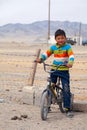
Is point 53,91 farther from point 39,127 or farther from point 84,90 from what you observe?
point 84,90

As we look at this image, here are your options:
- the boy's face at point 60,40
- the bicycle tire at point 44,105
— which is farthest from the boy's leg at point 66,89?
the boy's face at point 60,40

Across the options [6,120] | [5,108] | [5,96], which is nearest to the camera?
[6,120]

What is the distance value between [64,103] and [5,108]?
1.49 m

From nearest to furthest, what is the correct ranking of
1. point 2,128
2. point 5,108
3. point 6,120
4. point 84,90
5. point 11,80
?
1. point 2,128
2. point 6,120
3. point 5,108
4. point 84,90
5. point 11,80

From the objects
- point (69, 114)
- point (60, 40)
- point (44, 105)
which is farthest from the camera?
point (69, 114)

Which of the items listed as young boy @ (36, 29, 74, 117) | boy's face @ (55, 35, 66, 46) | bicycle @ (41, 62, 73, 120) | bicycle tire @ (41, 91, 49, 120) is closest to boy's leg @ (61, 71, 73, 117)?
young boy @ (36, 29, 74, 117)

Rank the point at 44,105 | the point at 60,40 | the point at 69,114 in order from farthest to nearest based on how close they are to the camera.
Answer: the point at 69,114 → the point at 60,40 → the point at 44,105

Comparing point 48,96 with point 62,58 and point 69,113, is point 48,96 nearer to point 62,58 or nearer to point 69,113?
point 69,113

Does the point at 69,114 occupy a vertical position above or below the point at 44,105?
below

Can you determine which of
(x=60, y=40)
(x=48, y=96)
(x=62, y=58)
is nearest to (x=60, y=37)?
(x=60, y=40)

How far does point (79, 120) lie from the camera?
9484 mm

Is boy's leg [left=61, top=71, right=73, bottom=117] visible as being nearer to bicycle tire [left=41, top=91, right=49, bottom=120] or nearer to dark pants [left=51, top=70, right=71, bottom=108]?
dark pants [left=51, top=70, right=71, bottom=108]

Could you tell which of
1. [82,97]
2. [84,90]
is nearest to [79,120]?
[82,97]

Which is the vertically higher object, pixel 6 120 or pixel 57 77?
pixel 57 77
